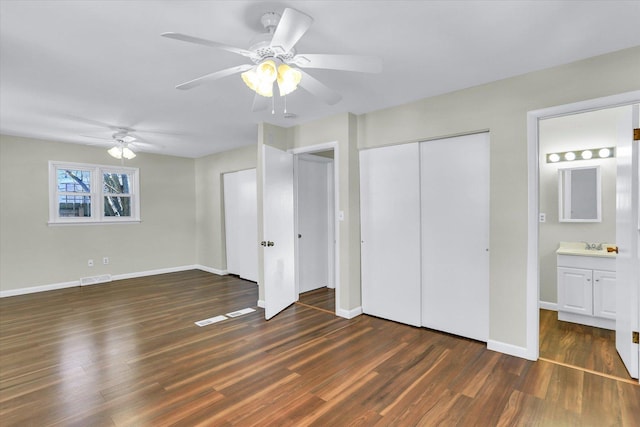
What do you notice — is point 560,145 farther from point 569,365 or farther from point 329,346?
point 329,346

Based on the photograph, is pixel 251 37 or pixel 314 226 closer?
pixel 251 37

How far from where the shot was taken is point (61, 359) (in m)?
2.80

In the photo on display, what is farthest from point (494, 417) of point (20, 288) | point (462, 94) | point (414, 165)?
point (20, 288)

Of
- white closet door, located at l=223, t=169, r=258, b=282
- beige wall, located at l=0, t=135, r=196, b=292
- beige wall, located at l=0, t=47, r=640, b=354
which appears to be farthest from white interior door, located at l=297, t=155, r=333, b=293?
beige wall, located at l=0, t=135, r=196, b=292

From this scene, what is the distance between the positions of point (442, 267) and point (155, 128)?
416 centimetres

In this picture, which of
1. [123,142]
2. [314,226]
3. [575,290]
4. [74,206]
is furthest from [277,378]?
[74,206]

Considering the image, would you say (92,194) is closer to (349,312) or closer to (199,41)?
(349,312)

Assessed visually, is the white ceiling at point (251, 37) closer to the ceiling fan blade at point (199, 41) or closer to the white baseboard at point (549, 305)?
the ceiling fan blade at point (199, 41)

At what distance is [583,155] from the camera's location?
365cm

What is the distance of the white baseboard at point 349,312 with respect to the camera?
3731 mm

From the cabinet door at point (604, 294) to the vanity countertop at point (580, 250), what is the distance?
0.62 ft

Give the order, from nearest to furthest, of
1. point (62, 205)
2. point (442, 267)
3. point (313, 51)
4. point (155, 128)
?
1. point (313, 51)
2. point (442, 267)
3. point (155, 128)
4. point (62, 205)

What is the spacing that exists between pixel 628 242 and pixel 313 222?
3.62 metres

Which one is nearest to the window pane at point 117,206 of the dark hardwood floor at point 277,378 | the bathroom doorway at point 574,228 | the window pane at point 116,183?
the window pane at point 116,183
